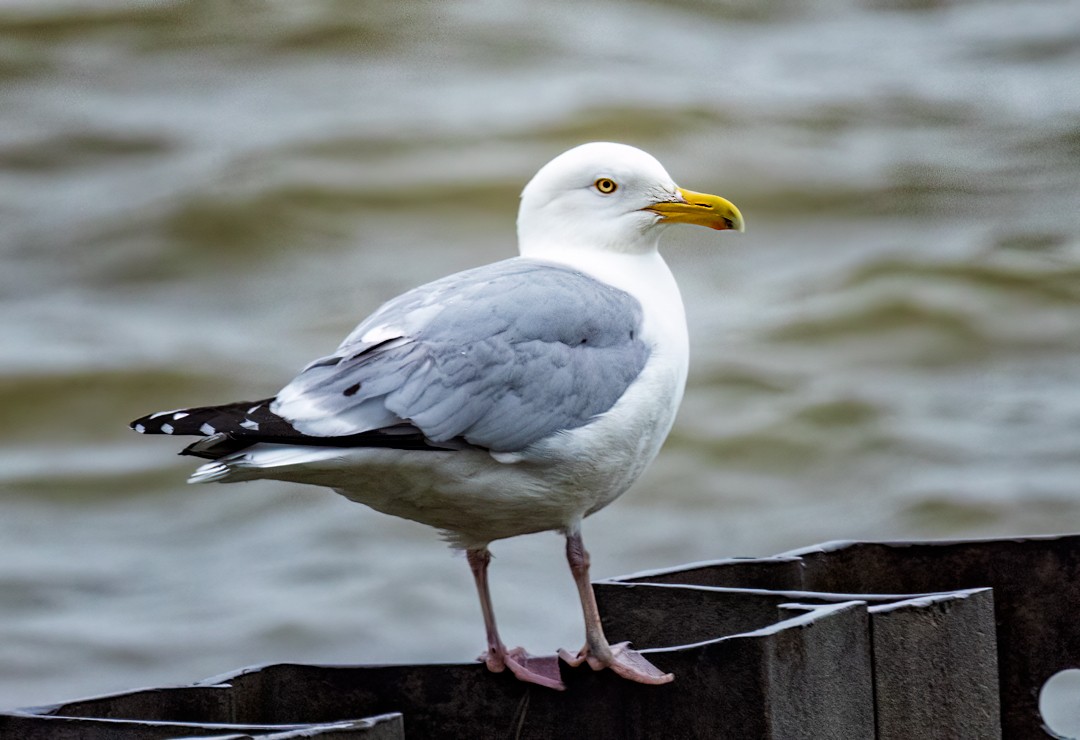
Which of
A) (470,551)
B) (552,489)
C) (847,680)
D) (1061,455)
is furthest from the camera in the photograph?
(1061,455)

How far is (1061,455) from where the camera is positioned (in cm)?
920

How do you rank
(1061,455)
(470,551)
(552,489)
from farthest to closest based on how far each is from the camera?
(1061,455)
(470,551)
(552,489)

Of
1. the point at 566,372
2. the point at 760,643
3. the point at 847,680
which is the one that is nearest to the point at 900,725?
the point at 847,680

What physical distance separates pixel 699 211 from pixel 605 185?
210mm

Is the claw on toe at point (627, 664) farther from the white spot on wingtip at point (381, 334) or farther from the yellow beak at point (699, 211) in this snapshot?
the yellow beak at point (699, 211)

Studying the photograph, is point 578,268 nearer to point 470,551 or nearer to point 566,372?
point 566,372

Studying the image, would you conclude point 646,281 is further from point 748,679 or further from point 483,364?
point 748,679

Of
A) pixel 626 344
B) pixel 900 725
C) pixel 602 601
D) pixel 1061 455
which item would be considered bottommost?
pixel 900 725

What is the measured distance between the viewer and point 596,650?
270 cm

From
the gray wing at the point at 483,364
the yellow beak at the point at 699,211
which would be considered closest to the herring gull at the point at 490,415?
the gray wing at the point at 483,364

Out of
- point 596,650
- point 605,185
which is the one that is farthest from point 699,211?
point 596,650

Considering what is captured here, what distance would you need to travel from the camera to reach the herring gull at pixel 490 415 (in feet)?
8.42

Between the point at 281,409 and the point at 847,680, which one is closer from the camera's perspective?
the point at 847,680

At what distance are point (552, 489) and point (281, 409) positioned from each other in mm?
523
